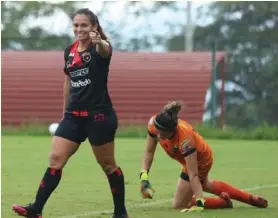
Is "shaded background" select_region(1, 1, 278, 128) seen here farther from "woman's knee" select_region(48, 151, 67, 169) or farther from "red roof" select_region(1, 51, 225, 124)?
"woman's knee" select_region(48, 151, 67, 169)

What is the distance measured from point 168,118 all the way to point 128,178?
13.4ft

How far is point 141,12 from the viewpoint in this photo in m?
43.5

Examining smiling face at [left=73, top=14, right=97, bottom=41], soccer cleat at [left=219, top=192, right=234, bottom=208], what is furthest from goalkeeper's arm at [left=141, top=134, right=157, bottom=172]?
smiling face at [left=73, top=14, right=97, bottom=41]

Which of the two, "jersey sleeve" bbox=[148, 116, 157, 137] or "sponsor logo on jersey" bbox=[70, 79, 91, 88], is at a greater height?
"sponsor logo on jersey" bbox=[70, 79, 91, 88]

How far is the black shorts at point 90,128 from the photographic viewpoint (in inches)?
297

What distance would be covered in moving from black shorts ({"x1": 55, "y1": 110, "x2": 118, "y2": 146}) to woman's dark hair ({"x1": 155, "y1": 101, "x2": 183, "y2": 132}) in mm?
920

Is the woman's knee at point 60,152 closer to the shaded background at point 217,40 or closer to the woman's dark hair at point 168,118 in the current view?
the woman's dark hair at point 168,118

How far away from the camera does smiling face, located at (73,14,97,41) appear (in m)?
7.39

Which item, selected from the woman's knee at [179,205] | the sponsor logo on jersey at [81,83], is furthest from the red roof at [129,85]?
the sponsor logo on jersey at [81,83]

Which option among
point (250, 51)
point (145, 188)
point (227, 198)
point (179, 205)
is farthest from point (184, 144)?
point (250, 51)

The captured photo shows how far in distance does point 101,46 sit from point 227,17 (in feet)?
107

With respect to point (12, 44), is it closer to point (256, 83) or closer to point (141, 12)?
point (141, 12)

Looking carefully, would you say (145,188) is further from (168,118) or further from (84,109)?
(84,109)

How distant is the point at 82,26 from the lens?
740 centimetres
